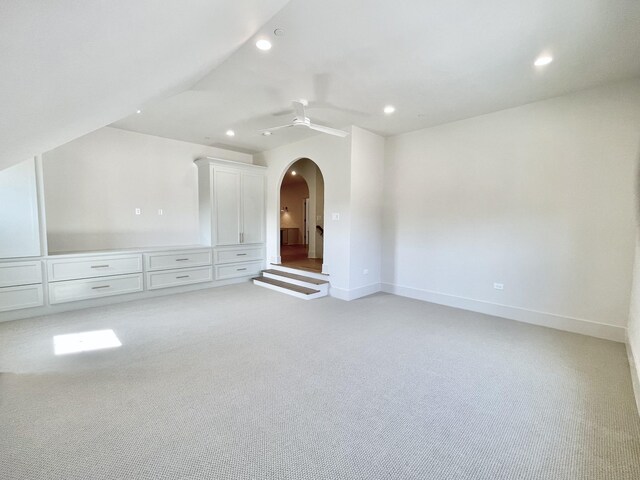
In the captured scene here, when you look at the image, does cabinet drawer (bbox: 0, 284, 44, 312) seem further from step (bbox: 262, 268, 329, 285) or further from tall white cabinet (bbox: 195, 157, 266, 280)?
step (bbox: 262, 268, 329, 285)

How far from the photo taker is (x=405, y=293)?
17.3ft

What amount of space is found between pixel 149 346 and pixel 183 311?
1244 mm

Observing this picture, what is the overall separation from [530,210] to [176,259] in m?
5.95

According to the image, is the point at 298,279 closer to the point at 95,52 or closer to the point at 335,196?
the point at 335,196

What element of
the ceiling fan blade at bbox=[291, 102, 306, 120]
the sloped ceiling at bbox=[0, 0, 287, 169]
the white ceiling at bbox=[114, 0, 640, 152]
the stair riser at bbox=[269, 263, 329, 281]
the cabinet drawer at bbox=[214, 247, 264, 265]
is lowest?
the stair riser at bbox=[269, 263, 329, 281]

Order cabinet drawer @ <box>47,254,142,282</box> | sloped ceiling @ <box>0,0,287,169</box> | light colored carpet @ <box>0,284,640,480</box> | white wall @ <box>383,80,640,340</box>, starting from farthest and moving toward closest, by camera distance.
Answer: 1. cabinet drawer @ <box>47,254,142,282</box>
2. white wall @ <box>383,80,640,340</box>
3. light colored carpet @ <box>0,284,640,480</box>
4. sloped ceiling @ <box>0,0,287,169</box>

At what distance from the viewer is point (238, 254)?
20.5 feet

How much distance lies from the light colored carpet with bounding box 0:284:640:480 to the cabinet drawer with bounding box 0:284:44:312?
0.25m

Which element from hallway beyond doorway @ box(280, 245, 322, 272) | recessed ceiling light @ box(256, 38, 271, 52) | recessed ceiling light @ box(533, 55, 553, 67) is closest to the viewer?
recessed ceiling light @ box(256, 38, 271, 52)

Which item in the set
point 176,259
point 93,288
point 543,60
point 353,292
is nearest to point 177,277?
point 176,259

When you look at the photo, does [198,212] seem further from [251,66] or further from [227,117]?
[251,66]

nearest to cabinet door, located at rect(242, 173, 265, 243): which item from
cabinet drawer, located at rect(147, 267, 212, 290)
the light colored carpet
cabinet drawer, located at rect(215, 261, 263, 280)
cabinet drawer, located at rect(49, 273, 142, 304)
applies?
cabinet drawer, located at rect(215, 261, 263, 280)

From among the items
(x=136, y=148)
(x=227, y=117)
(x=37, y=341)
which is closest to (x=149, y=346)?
(x=37, y=341)

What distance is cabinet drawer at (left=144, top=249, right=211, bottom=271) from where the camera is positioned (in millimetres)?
4980
